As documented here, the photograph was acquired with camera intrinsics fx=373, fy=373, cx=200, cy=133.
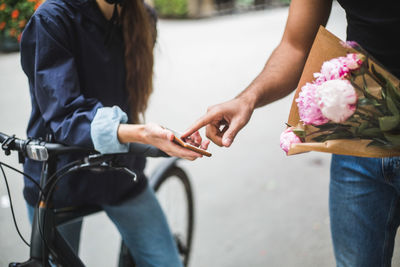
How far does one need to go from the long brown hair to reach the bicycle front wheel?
0.74 meters

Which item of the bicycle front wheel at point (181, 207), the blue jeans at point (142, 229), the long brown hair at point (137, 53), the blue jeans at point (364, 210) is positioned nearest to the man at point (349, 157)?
the blue jeans at point (364, 210)

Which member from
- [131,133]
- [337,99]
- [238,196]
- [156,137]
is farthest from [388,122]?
[238,196]

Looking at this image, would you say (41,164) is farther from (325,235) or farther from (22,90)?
(22,90)

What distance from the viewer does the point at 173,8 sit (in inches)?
701

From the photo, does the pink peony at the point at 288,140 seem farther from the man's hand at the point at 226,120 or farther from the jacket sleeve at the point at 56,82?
the jacket sleeve at the point at 56,82

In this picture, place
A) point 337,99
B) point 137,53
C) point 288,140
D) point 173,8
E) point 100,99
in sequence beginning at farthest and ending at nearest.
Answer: point 173,8 < point 137,53 < point 100,99 < point 288,140 < point 337,99

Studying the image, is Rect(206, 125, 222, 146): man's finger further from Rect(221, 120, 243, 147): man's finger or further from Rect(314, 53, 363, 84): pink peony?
Rect(314, 53, 363, 84): pink peony

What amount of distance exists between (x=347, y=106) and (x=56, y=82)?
0.90 m

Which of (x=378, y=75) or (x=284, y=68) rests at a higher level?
(x=378, y=75)

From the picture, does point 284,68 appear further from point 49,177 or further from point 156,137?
point 49,177

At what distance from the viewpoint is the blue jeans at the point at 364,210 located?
1251 mm

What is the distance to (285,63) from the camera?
54.2 inches

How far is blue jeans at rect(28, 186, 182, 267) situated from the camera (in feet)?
5.51

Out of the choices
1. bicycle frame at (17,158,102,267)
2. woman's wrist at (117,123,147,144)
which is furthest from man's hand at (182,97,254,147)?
bicycle frame at (17,158,102,267)
